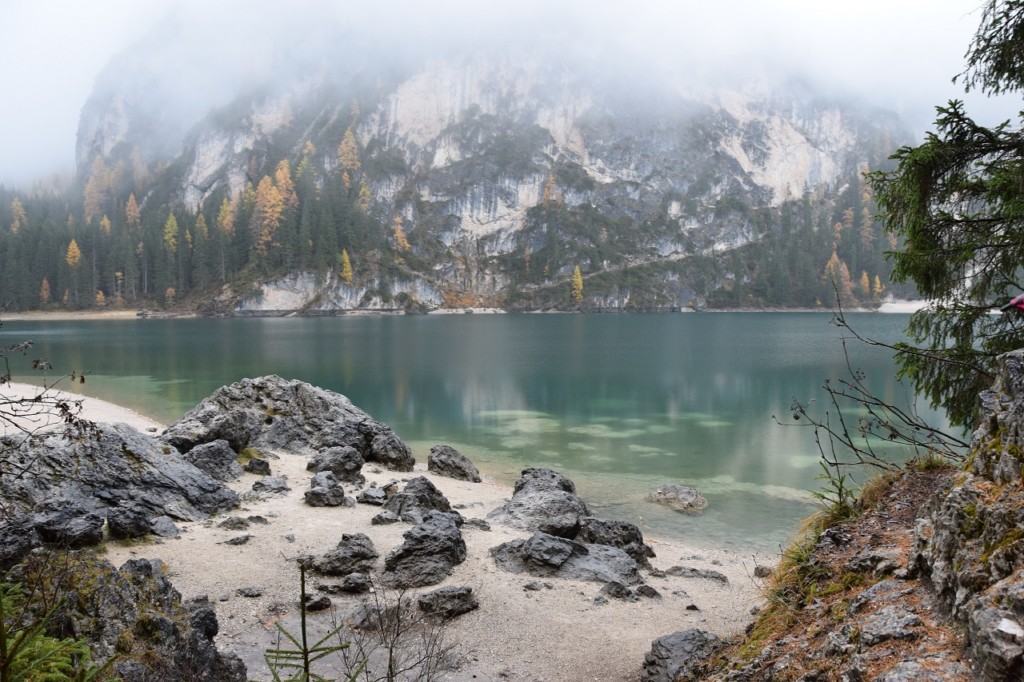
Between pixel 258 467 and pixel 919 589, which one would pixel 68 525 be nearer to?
pixel 258 467

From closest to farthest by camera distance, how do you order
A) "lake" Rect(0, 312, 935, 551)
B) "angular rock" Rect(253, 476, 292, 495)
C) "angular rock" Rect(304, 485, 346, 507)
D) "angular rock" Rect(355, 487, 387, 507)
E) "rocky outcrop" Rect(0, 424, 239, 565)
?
"rocky outcrop" Rect(0, 424, 239, 565) → "angular rock" Rect(304, 485, 346, 507) → "angular rock" Rect(355, 487, 387, 507) → "angular rock" Rect(253, 476, 292, 495) → "lake" Rect(0, 312, 935, 551)

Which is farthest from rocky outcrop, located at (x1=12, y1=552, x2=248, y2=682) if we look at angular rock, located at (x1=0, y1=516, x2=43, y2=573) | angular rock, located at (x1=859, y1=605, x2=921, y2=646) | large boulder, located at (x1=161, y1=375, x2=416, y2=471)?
large boulder, located at (x1=161, y1=375, x2=416, y2=471)

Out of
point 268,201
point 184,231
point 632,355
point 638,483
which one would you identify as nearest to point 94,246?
point 184,231

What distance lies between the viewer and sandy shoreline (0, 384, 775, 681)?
856 cm

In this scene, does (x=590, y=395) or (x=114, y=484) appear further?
(x=590, y=395)

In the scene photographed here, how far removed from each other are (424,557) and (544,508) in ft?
15.9

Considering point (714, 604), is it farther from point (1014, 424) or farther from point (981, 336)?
point (1014, 424)

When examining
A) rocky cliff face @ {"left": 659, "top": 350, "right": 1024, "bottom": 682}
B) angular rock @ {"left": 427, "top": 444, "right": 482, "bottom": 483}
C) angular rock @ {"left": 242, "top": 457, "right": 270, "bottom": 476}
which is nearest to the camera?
rocky cliff face @ {"left": 659, "top": 350, "right": 1024, "bottom": 682}

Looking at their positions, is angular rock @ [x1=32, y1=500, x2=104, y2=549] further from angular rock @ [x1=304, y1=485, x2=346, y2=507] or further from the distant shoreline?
the distant shoreline

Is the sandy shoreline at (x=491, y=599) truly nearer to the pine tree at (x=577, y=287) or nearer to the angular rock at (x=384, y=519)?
the angular rock at (x=384, y=519)

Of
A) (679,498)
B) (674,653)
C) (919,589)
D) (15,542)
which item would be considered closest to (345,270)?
(679,498)

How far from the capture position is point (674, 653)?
760 centimetres

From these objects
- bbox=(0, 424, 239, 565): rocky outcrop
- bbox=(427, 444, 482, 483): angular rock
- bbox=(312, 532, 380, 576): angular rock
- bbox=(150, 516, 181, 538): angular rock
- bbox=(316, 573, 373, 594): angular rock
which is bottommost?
bbox=(427, 444, 482, 483): angular rock

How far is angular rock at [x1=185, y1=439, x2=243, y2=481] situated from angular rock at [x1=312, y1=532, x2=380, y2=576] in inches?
292
